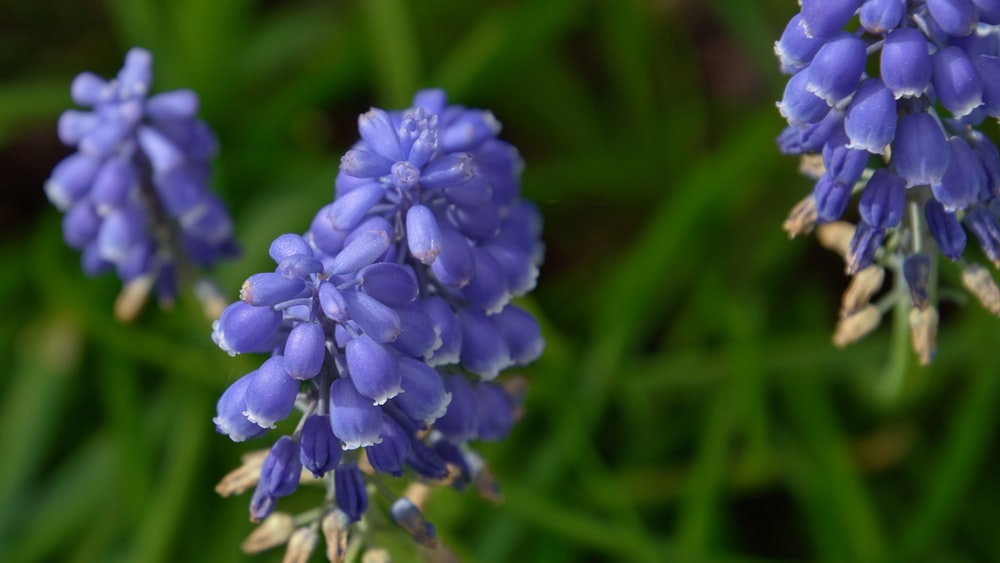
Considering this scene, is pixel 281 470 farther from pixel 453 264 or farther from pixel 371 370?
pixel 453 264

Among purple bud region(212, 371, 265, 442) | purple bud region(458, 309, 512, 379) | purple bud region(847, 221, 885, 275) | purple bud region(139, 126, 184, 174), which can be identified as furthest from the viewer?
purple bud region(139, 126, 184, 174)

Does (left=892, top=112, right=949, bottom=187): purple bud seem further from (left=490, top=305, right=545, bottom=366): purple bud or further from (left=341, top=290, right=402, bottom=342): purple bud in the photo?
(left=341, top=290, right=402, bottom=342): purple bud

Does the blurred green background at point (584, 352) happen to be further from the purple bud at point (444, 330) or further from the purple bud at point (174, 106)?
the purple bud at point (444, 330)

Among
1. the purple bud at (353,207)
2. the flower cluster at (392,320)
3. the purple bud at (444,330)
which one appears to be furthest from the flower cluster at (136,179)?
the purple bud at (444,330)

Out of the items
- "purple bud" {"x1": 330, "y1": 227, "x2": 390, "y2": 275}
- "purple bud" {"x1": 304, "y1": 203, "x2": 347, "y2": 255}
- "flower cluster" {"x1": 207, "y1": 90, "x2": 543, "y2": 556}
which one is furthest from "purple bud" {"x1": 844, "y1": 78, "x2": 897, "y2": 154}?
"purple bud" {"x1": 304, "y1": 203, "x2": 347, "y2": 255}

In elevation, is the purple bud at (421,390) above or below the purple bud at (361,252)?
below

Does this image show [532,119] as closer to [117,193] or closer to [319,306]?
[117,193]

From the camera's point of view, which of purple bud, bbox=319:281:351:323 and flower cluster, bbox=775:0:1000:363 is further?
flower cluster, bbox=775:0:1000:363
